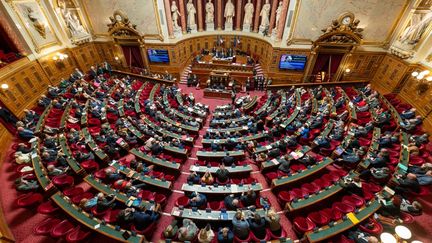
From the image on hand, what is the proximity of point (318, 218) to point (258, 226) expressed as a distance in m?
2.29

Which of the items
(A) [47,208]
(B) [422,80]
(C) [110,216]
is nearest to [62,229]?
(A) [47,208]

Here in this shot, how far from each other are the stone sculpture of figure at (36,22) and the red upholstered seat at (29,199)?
42.7ft

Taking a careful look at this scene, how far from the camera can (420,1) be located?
11.5 meters

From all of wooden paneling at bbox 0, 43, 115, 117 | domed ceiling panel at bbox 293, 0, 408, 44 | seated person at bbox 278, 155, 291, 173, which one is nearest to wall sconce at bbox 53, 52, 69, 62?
wooden paneling at bbox 0, 43, 115, 117

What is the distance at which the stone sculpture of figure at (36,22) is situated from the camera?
41.7ft

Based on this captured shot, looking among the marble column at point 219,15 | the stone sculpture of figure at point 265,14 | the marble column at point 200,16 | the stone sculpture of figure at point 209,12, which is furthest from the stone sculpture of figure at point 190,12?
the stone sculpture of figure at point 265,14

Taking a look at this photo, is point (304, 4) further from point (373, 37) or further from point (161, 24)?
point (161, 24)

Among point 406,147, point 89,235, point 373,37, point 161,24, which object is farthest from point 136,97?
point 373,37

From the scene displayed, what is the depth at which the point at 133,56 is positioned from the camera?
722 inches

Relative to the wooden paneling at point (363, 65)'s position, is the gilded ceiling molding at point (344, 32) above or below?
above

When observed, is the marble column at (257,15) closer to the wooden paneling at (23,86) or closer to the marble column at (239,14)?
the marble column at (239,14)

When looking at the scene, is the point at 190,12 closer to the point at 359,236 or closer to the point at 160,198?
the point at 160,198

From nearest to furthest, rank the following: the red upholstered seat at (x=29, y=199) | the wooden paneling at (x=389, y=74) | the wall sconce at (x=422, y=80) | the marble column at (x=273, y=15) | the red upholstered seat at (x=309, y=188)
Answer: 1. the red upholstered seat at (x=29, y=199)
2. the red upholstered seat at (x=309, y=188)
3. the wall sconce at (x=422, y=80)
4. the wooden paneling at (x=389, y=74)
5. the marble column at (x=273, y=15)

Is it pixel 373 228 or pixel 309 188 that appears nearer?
pixel 373 228
